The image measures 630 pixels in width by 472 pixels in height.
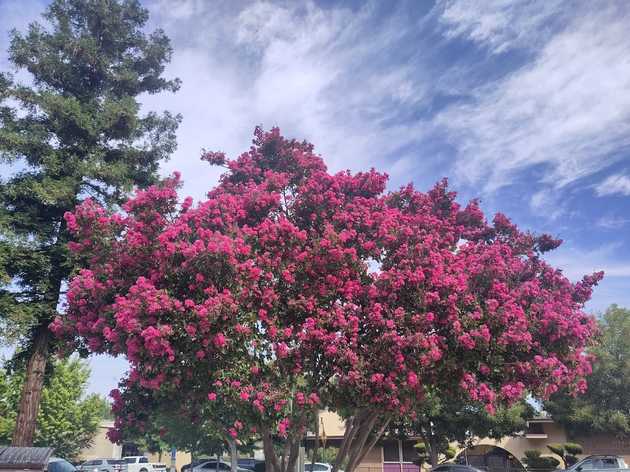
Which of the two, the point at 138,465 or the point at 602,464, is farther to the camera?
the point at 138,465

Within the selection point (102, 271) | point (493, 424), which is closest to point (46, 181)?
point (102, 271)

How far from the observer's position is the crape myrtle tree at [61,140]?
53.9ft

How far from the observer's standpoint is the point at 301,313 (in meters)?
11.8

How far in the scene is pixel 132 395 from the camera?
1445 centimetres

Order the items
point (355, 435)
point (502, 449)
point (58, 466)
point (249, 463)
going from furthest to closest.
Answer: point (502, 449) < point (249, 463) < point (58, 466) < point (355, 435)

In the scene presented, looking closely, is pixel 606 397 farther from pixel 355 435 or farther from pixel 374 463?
pixel 355 435

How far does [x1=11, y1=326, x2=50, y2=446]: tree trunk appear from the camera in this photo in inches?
612

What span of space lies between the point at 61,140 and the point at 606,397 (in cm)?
3528

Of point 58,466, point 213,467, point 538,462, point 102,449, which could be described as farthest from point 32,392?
point 102,449

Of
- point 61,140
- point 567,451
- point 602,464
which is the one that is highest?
point 61,140

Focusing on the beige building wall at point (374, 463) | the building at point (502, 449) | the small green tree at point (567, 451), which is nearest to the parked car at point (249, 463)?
the building at point (502, 449)

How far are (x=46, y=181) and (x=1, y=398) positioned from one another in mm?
28156

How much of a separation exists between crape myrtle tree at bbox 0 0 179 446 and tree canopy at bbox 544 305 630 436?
97.2 feet

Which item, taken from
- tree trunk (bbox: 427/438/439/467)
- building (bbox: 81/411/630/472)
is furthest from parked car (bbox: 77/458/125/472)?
tree trunk (bbox: 427/438/439/467)
